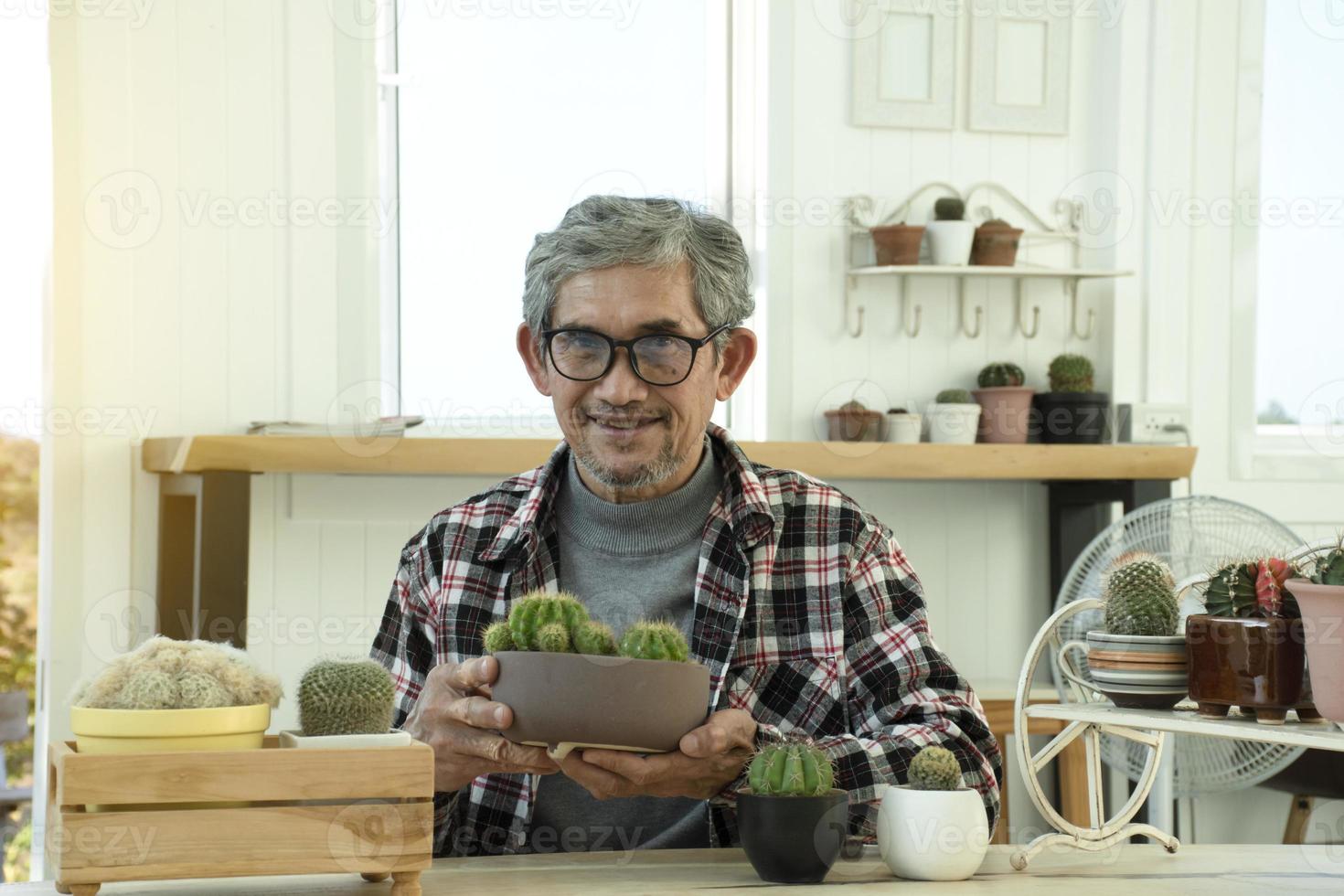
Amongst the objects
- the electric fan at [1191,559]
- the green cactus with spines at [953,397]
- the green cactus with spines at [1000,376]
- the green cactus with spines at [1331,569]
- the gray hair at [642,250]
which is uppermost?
the gray hair at [642,250]

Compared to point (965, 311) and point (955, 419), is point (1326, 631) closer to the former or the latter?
point (955, 419)

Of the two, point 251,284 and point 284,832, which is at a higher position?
point 251,284

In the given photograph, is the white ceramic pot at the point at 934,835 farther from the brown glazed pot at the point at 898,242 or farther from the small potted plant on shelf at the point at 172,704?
the brown glazed pot at the point at 898,242

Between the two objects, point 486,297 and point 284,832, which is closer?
point 284,832

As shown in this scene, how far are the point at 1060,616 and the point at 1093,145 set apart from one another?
272 cm

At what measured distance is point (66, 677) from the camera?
10.7 ft

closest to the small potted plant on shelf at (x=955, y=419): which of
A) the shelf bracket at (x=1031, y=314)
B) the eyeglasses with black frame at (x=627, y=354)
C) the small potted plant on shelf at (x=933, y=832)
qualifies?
the shelf bracket at (x=1031, y=314)

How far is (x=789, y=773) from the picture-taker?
132 cm

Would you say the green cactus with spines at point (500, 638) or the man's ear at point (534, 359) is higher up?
the man's ear at point (534, 359)

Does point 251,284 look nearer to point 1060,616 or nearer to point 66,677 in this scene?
point 66,677

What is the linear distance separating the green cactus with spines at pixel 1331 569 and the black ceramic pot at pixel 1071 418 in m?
2.54

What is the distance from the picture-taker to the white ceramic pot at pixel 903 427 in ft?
11.9

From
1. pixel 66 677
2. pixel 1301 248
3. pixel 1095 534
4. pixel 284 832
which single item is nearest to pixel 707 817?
pixel 284 832

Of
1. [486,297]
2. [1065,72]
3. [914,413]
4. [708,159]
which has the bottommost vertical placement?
[914,413]
